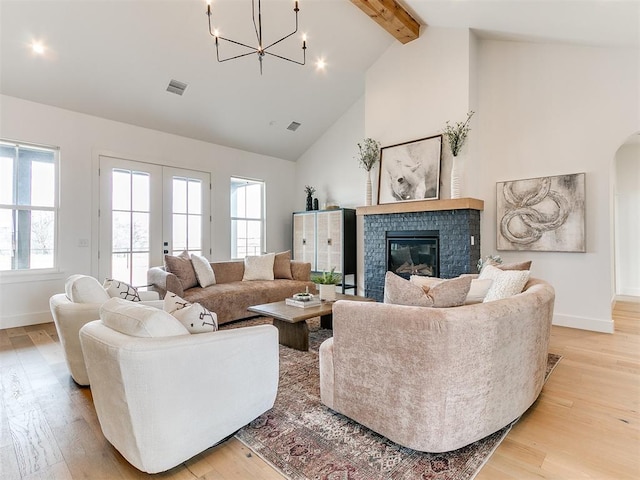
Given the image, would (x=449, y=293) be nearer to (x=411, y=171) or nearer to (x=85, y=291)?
(x=85, y=291)

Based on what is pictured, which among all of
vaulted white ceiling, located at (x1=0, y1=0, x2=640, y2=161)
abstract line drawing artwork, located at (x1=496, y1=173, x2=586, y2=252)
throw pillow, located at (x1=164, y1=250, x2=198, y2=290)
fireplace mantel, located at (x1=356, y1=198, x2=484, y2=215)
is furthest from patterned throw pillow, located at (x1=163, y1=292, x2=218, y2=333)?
abstract line drawing artwork, located at (x1=496, y1=173, x2=586, y2=252)

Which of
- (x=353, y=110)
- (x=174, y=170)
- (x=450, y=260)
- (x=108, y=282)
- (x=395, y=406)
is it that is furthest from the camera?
(x=353, y=110)

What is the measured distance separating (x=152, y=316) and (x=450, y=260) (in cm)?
376

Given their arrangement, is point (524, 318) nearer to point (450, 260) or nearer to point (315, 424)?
point (315, 424)

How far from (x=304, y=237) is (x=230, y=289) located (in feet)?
8.08

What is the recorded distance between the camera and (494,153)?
4469 mm

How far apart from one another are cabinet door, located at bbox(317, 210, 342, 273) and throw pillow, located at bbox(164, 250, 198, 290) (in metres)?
2.39

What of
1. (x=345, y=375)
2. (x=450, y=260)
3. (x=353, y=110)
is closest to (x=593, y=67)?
(x=450, y=260)

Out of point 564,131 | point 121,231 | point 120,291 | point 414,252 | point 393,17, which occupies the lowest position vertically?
point 120,291

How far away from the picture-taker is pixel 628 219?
569cm

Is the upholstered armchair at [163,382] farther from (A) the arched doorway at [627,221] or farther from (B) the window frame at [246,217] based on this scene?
(A) the arched doorway at [627,221]

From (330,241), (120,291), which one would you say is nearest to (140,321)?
(120,291)

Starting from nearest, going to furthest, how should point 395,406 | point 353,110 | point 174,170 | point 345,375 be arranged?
point 395,406 < point 345,375 < point 174,170 < point 353,110

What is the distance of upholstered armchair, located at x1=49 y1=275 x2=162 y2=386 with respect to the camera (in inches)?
93.3
